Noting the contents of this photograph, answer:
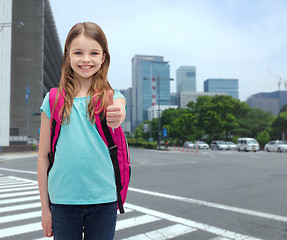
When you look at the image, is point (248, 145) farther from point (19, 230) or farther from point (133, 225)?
point (19, 230)

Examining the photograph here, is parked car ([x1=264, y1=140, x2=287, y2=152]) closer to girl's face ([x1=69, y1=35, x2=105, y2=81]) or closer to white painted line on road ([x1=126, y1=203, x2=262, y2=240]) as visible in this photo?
white painted line on road ([x1=126, y1=203, x2=262, y2=240])

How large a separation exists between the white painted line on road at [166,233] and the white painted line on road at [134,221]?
19.6 inches

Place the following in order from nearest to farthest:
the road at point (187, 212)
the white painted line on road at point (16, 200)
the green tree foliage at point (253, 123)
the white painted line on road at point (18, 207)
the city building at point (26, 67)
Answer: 1. the road at point (187, 212)
2. the white painted line on road at point (18, 207)
3. the white painted line on road at point (16, 200)
4. the green tree foliage at point (253, 123)
5. the city building at point (26, 67)

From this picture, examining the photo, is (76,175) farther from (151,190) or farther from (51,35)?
(51,35)

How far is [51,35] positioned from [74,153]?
7711 centimetres

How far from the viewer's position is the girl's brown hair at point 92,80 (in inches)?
65.1

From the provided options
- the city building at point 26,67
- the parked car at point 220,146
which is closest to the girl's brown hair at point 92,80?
the parked car at point 220,146

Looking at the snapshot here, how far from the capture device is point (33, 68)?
198ft

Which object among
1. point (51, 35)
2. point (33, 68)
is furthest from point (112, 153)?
point (51, 35)

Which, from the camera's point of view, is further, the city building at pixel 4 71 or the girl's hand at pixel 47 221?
the city building at pixel 4 71

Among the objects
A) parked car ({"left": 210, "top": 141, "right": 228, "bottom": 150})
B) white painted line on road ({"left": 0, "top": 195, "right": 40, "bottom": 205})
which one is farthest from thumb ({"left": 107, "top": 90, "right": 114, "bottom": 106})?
parked car ({"left": 210, "top": 141, "right": 228, "bottom": 150})

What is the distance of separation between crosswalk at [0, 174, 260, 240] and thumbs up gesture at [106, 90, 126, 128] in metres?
3.12

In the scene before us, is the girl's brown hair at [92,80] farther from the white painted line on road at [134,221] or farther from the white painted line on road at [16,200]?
the white painted line on road at [16,200]

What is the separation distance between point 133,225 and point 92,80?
3.66 metres
